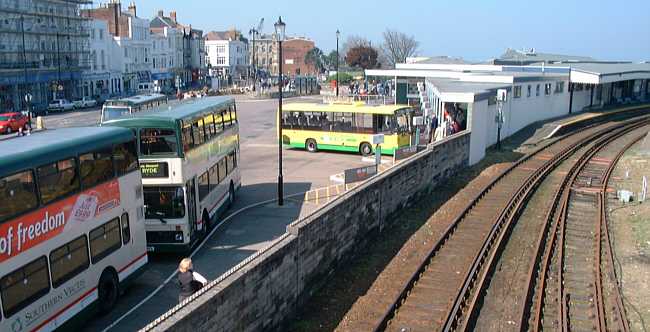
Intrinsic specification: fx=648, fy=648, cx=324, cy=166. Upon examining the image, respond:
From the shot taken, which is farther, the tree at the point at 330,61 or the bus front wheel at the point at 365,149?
the tree at the point at 330,61

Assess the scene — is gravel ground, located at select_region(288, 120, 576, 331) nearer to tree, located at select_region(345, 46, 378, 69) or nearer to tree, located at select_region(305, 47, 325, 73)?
tree, located at select_region(345, 46, 378, 69)

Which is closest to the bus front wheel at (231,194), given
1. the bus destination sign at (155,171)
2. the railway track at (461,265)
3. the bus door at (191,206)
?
the bus door at (191,206)

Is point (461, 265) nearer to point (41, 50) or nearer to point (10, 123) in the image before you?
point (10, 123)

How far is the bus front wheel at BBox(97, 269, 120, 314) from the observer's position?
39.9ft

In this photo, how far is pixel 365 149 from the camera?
108 ft

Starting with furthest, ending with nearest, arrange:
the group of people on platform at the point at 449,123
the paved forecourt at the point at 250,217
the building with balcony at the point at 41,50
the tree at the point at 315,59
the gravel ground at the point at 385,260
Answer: the tree at the point at 315,59, the building with balcony at the point at 41,50, the group of people on platform at the point at 449,123, the paved forecourt at the point at 250,217, the gravel ground at the point at 385,260

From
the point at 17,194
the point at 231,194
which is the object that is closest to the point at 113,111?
the point at 231,194

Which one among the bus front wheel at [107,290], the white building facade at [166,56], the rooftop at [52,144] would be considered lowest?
the bus front wheel at [107,290]

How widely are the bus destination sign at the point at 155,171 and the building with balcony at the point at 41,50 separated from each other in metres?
43.7

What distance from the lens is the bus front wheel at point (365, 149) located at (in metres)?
32.8

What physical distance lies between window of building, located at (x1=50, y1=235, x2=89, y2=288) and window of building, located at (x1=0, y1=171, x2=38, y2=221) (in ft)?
3.45

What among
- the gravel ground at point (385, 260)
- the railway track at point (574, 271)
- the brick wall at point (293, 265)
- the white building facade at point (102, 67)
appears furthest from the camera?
the white building facade at point (102, 67)

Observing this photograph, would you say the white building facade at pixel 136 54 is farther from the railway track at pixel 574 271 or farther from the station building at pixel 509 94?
the railway track at pixel 574 271

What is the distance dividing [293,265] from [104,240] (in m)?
3.66
